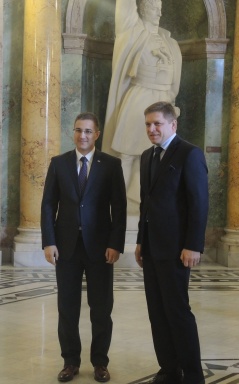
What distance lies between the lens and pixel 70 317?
4.79m

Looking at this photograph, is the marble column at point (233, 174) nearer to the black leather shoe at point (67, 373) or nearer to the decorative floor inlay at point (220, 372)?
the decorative floor inlay at point (220, 372)

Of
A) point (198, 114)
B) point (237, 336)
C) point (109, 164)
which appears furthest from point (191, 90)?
point (109, 164)

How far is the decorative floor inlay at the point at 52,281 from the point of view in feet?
26.5

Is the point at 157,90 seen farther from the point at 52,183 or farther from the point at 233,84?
the point at 52,183

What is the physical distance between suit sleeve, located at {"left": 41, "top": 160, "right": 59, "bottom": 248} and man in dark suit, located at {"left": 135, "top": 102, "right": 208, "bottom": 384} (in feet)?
2.14

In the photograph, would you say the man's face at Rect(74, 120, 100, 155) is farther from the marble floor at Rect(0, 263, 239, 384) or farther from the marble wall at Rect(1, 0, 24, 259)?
the marble wall at Rect(1, 0, 24, 259)

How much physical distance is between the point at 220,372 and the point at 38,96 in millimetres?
6170

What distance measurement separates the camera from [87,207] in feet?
15.7

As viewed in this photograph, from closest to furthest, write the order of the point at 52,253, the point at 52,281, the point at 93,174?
the point at 52,253 → the point at 93,174 → the point at 52,281

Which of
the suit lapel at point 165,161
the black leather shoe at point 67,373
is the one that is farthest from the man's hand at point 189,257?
the black leather shoe at point 67,373

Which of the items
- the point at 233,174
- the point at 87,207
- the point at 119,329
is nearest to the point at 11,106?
the point at 233,174

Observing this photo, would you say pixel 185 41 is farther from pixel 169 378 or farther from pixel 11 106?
pixel 169 378

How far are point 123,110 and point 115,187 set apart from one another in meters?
5.65

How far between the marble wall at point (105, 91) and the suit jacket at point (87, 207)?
5.92 m
